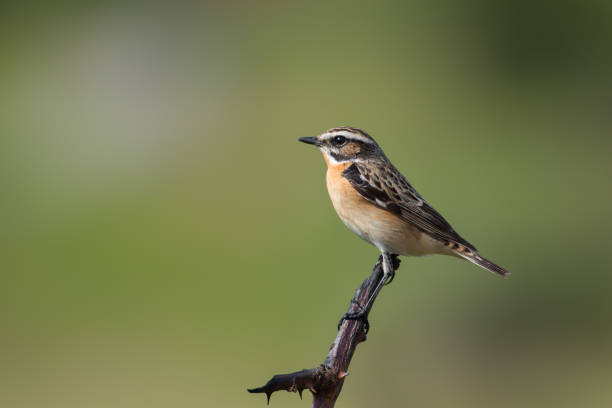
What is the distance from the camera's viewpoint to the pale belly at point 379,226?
612cm

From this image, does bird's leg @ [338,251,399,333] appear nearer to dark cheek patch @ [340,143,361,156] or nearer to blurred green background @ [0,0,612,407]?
dark cheek patch @ [340,143,361,156]

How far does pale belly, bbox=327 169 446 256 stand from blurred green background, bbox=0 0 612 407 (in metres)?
3.39

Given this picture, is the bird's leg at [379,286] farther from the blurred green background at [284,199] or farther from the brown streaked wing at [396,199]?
the blurred green background at [284,199]

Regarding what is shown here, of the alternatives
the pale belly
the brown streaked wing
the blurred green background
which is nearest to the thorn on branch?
the pale belly

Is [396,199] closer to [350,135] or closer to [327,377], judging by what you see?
[350,135]

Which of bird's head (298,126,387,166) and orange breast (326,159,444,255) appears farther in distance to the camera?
bird's head (298,126,387,166)

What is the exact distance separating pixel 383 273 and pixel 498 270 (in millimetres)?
936

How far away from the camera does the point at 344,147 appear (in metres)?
6.55

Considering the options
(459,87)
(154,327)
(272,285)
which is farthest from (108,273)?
(459,87)

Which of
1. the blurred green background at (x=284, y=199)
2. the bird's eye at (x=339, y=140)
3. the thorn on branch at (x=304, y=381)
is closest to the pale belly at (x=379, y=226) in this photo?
the bird's eye at (x=339, y=140)

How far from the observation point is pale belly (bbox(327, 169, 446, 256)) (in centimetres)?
612

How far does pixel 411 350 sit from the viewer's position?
10102mm

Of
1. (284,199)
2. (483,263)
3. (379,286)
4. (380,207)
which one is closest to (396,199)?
(380,207)

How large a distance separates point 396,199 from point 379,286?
4.14 feet
